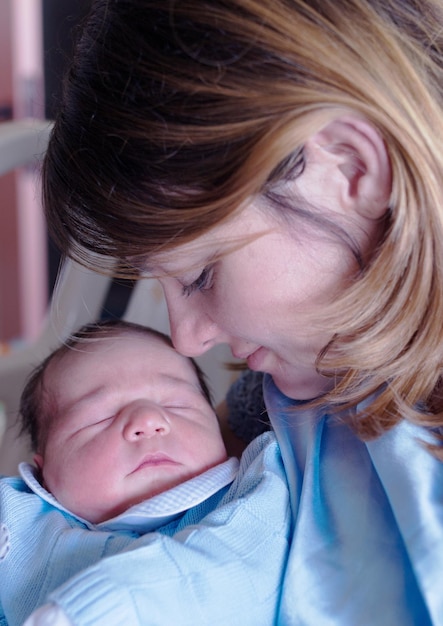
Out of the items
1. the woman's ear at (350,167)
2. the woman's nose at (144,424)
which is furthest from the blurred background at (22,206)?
the woman's ear at (350,167)

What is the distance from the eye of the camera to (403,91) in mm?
723

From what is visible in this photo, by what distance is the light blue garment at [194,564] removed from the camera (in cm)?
68

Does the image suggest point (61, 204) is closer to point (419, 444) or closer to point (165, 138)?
point (165, 138)

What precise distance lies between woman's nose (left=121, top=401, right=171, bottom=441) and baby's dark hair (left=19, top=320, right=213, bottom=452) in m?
0.15

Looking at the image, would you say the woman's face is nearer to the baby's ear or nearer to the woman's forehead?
the woman's forehead

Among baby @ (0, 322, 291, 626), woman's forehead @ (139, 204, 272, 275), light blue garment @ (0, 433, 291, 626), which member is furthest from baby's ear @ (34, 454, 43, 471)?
woman's forehead @ (139, 204, 272, 275)

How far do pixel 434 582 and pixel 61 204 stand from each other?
19.6 inches

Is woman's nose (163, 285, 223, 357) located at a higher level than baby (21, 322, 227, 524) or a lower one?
higher

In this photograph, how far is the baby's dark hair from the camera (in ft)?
3.56

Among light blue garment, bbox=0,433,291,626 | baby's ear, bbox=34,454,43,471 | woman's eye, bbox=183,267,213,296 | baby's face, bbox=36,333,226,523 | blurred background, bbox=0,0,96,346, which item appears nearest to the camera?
light blue garment, bbox=0,433,291,626

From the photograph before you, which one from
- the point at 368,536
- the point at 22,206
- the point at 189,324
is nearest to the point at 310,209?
the point at 189,324

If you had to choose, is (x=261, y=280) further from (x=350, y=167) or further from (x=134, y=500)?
(x=134, y=500)

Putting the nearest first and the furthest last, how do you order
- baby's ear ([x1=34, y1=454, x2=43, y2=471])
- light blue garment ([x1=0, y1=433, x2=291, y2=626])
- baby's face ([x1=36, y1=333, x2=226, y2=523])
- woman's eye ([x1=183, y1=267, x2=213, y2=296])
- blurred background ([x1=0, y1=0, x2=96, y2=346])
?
light blue garment ([x1=0, y1=433, x2=291, y2=626]) → woman's eye ([x1=183, y1=267, x2=213, y2=296]) → baby's face ([x1=36, y1=333, x2=226, y2=523]) → baby's ear ([x1=34, y1=454, x2=43, y2=471]) → blurred background ([x1=0, y1=0, x2=96, y2=346])

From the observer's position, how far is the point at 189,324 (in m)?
0.90
